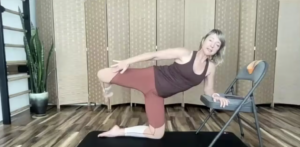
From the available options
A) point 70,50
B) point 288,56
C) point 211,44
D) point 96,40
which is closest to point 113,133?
point 211,44

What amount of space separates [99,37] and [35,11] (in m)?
1.07

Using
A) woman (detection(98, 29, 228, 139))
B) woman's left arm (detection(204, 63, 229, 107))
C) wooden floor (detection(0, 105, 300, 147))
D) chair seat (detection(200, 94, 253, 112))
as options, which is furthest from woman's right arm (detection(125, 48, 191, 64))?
wooden floor (detection(0, 105, 300, 147))

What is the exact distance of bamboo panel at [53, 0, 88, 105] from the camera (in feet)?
11.6

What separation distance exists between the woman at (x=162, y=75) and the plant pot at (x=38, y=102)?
1.54m

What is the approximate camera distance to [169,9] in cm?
356

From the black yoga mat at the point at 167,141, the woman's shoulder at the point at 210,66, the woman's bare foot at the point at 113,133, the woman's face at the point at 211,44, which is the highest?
the woman's face at the point at 211,44

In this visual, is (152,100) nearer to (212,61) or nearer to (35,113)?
(212,61)

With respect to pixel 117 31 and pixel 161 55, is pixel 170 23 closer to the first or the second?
pixel 117 31

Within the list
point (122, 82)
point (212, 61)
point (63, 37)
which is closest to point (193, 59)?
point (212, 61)

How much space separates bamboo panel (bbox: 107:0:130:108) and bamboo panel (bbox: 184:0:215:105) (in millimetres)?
929

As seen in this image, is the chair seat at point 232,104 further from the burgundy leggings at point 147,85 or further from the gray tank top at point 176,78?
the burgundy leggings at point 147,85

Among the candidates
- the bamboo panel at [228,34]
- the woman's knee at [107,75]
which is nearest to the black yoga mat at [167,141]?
the woman's knee at [107,75]

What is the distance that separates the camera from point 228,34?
352cm

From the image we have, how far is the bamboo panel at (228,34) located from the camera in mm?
3463
